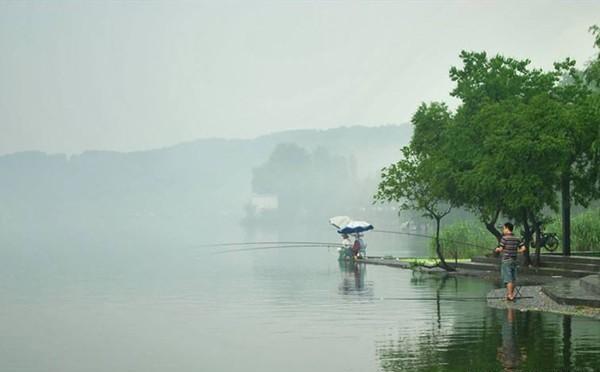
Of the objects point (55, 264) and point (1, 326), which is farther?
point (55, 264)

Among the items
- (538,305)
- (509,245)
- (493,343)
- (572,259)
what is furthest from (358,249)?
(493,343)

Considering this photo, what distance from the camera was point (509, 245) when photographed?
28078 mm

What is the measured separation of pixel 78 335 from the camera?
90.2 ft

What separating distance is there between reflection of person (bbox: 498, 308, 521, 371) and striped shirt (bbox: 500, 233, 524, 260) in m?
3.61

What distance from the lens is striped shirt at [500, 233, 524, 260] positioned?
2797cm

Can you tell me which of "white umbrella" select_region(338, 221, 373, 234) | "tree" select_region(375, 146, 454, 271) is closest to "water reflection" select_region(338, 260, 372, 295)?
"white umbrella" select_region(338, 221, 373, 234)

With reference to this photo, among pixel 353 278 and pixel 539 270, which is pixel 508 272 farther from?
pixel 353 278

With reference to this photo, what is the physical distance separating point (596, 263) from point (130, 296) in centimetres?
1752

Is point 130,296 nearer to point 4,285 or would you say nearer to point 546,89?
point 4,285

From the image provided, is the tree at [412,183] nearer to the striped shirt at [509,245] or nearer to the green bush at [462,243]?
the green bush at [462,243]

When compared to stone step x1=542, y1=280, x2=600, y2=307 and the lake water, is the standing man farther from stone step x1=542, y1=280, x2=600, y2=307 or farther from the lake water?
the lake water

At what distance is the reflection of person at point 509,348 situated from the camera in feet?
59.7

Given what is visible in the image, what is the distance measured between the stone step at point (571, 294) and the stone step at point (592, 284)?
10 cm

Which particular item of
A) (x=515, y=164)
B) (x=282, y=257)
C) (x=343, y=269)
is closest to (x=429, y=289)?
(x=515, y=164)
